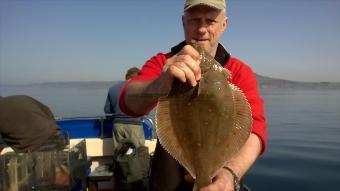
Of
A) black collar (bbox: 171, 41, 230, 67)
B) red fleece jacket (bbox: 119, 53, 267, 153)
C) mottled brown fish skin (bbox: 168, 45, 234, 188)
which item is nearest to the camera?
mottled brown fish skin (bbox: 168, 45, 234, 188)

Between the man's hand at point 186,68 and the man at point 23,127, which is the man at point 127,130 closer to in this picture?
the man at point 23,127

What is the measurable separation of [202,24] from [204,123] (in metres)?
1.12

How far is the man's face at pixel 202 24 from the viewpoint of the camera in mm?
3105

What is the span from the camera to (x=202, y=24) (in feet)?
10.2

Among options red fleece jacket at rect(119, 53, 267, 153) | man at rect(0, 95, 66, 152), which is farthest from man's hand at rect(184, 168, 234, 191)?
man at rect(0, 95, 66, 152)

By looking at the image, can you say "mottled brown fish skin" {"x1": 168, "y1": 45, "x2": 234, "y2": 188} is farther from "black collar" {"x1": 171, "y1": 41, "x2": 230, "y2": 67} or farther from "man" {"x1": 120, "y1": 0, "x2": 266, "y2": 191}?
"black collar" {"x1": 171, "y1": 41, "x2": 230, "y2": 67}

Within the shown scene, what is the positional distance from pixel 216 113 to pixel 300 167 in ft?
30.6

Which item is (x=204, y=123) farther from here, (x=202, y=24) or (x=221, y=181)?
(x=202, y=24)

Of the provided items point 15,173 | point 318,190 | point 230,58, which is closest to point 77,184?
point 15,173

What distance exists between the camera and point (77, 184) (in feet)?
18.3

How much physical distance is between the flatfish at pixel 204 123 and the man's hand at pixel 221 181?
55 mm

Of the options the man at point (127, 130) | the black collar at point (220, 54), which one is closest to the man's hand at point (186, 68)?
the black collar at point (220, 54)

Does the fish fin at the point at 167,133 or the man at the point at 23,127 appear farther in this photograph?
the man at the point at 23,127

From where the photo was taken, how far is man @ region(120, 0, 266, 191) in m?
2.73
